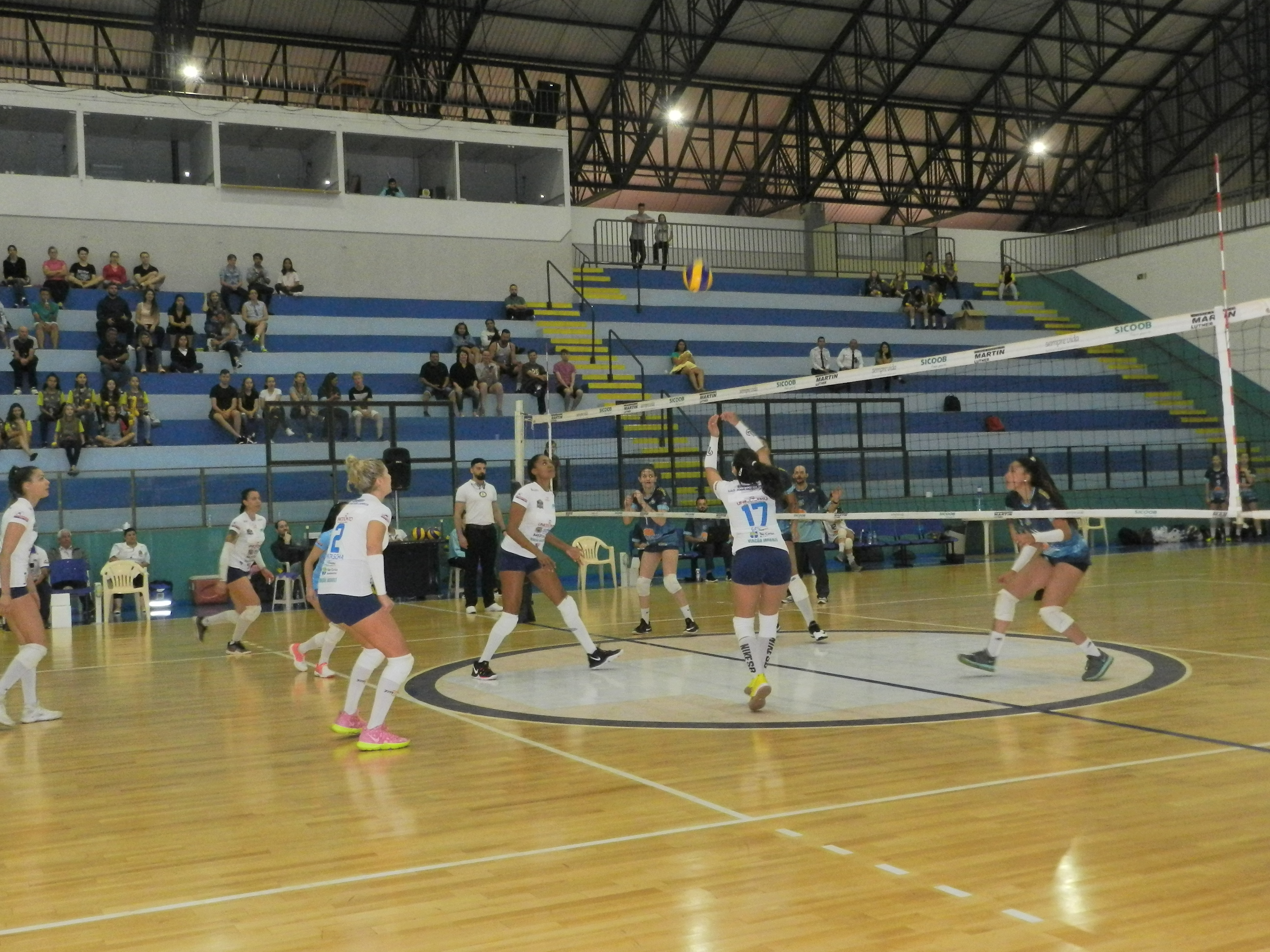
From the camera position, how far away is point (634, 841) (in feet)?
18.5

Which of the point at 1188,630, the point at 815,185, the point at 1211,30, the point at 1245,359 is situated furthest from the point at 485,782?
the point at 1211,30

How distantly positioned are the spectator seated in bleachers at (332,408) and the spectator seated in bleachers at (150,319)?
3085mm

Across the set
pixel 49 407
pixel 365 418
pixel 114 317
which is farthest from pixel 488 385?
pixel 49 407

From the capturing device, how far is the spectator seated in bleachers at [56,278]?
24.1 meters

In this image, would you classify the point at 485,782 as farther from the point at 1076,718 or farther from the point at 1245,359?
the point at 1245,359

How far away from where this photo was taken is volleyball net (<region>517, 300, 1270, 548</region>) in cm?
2262

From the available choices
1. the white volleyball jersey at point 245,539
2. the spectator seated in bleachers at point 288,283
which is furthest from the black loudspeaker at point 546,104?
the white volleyball jersey at point 245,539

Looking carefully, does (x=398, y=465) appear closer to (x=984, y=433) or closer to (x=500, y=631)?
(x=500, y=631)

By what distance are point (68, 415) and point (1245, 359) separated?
24747 millimetres

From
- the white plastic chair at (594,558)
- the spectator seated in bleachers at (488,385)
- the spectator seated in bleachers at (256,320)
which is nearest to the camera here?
the white plastic chair at (594,558)

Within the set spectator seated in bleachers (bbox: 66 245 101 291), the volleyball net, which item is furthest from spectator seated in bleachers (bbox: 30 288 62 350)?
the volleyball net

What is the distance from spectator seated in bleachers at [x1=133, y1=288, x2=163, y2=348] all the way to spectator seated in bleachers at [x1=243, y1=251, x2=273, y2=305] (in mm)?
2099

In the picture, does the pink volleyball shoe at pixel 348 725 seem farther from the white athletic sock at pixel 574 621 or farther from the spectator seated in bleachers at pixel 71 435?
the spectator seated in bleachers at pixel 71 435

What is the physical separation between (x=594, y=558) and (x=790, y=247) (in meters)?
16.9
